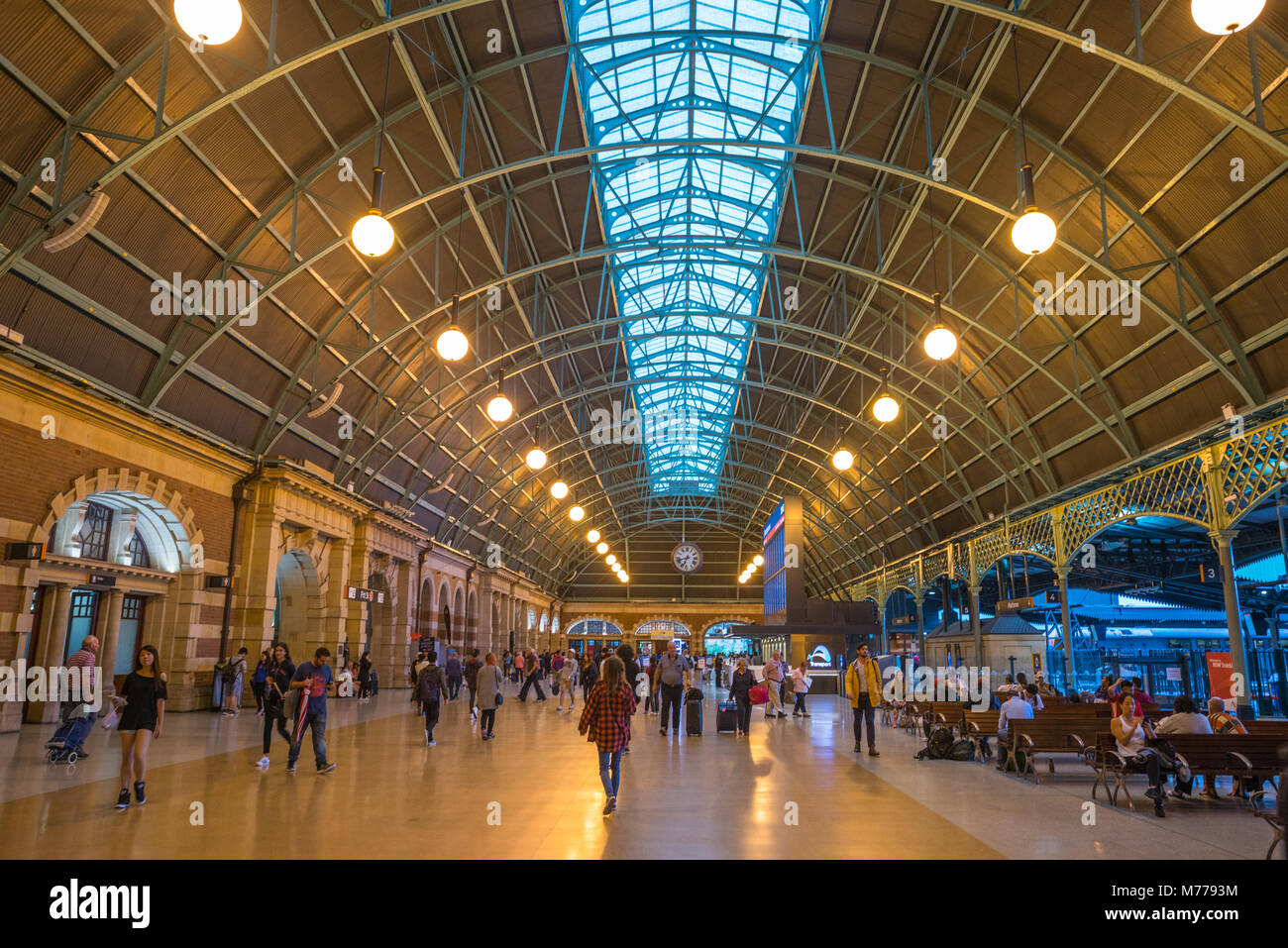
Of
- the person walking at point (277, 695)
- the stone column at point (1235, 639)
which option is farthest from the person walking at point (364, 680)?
the stone column at point (1235, 639)

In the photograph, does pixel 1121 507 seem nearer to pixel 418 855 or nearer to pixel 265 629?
pixel 418 855

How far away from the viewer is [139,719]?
8961 mm

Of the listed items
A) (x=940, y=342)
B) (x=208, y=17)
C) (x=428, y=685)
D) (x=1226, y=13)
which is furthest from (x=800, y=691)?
(x=208, y=17)

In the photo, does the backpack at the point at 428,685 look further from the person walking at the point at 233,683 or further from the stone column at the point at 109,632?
the stone column at the point at 109,632

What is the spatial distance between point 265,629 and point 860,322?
2199cm

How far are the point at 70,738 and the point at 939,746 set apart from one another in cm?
1414

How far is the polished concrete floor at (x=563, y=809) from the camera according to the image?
7.30 meters

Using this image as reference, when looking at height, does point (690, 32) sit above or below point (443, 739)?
above

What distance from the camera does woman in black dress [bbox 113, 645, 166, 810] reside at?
8.85 metres

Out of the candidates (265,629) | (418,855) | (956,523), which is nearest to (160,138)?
(418,855)

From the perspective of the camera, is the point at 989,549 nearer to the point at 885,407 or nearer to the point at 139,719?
the point at 885,407

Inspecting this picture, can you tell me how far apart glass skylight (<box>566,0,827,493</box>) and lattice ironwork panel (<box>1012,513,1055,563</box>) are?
478 inches

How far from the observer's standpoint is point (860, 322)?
29.0 metres

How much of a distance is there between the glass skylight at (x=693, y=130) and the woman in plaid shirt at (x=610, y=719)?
1113 cm
